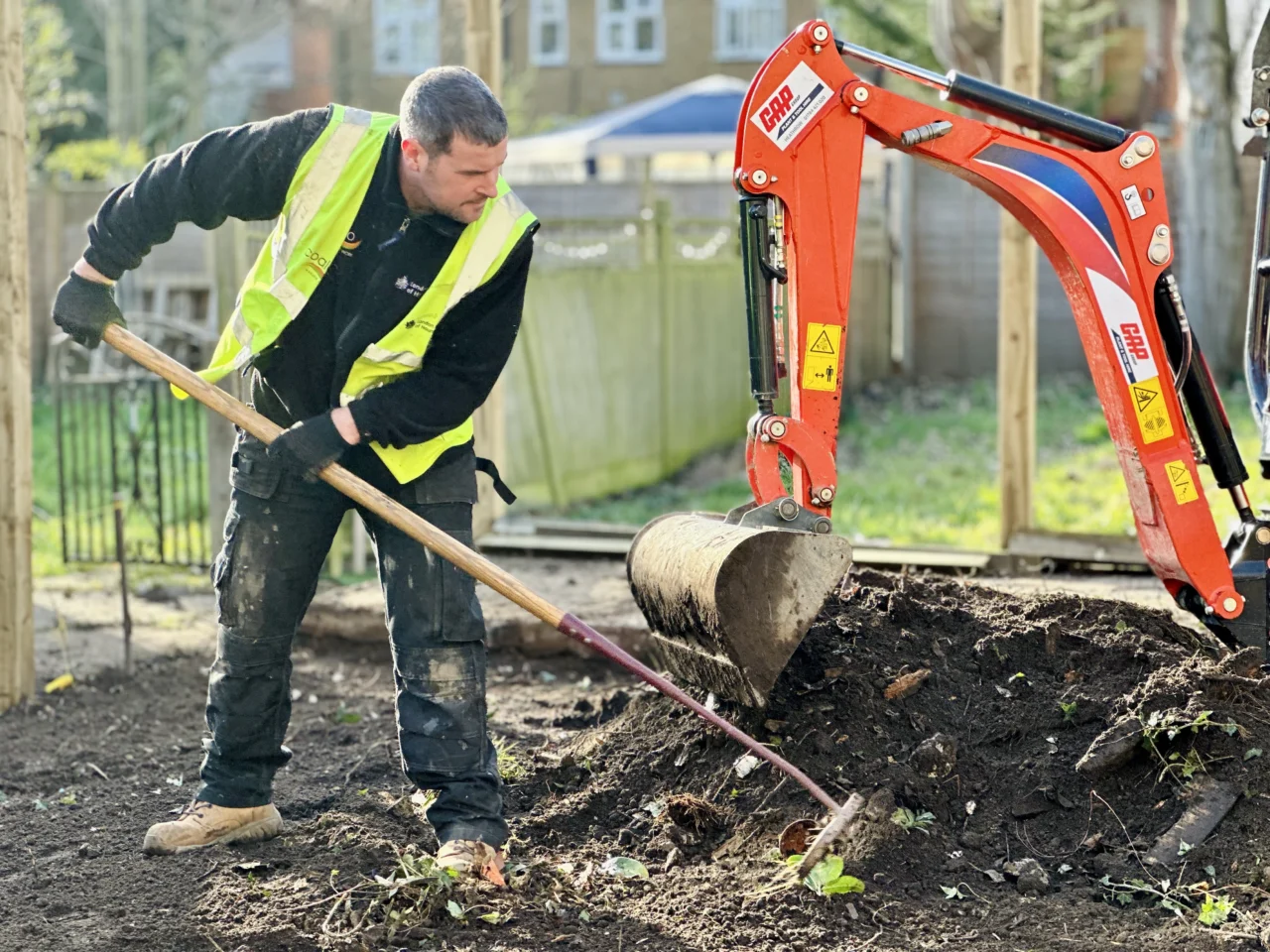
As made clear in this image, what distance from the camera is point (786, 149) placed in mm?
4398

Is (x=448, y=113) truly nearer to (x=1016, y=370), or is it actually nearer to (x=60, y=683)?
(x=60, y=683)

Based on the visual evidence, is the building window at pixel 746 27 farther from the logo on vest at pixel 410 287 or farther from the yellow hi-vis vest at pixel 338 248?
the logo on vest at pixel 410 287

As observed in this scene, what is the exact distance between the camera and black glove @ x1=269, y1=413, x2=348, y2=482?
378 cm

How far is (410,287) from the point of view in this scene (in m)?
3.85

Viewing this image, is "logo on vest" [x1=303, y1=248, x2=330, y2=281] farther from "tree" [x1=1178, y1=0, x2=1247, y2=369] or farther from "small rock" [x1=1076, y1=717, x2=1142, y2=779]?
"tree" [x1=1178, y1=0, x2=1247, y2=369]

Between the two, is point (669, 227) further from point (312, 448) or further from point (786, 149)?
point (312, 448)

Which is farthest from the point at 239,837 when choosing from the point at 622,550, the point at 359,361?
the point at 622,550

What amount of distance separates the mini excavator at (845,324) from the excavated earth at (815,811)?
1.14ft

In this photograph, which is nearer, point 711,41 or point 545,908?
point 545,908

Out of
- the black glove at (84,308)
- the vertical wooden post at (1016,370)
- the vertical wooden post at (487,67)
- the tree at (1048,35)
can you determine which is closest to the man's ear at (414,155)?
the black glove at (84,308)

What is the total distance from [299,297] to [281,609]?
850mm

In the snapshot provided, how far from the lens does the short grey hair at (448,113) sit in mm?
3621

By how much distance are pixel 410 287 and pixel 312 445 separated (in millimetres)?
471

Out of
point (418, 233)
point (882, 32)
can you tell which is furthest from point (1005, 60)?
point (882, 32)
